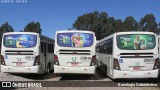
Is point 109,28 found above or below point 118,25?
below

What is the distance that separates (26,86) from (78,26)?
8632 cm

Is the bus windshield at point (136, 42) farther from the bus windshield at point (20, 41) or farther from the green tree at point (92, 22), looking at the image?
the green tree at point (92, 22)

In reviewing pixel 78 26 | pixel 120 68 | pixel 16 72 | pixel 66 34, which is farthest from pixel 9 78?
pixel 78 26

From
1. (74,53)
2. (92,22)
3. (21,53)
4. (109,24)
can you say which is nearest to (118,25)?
(109,24)

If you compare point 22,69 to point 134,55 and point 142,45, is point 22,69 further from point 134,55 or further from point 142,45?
point 142,45

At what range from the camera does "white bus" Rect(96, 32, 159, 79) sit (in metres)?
19.3

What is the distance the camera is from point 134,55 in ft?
63.8

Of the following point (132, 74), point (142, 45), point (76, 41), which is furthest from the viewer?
point (76, 41)

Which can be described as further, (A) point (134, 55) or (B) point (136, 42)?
(B) point (136, 42)

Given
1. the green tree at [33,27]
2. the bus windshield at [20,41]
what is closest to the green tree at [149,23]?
the green tree at [33,27]

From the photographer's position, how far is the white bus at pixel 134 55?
1928 cm

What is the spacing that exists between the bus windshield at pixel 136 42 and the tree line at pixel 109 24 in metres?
79.4

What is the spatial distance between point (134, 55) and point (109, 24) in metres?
82.5

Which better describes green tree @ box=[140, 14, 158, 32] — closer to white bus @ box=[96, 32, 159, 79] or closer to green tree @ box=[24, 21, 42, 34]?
green tree @ box=[24, 21, 42, 34]
